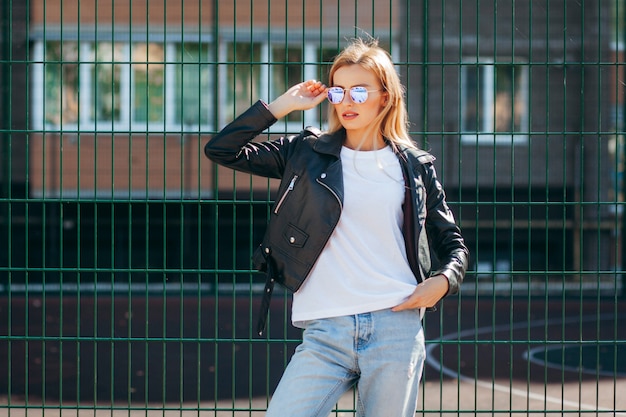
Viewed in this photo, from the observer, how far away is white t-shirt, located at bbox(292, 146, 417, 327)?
3152mm

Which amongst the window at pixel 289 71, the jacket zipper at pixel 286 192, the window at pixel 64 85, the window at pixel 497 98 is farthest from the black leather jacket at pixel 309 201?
the window at pixel 497 98

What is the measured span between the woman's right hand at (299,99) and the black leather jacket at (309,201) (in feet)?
0.14

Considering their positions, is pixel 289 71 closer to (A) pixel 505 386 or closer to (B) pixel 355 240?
(A) pixel 505 386

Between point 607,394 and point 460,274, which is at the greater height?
point 460,274

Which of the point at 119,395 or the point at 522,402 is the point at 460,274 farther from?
the point at 119,395

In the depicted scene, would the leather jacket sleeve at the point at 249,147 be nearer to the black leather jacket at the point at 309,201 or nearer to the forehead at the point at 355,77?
the black leather jacket at the point at 309,201

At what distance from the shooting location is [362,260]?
3.17 m

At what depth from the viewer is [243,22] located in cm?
1495

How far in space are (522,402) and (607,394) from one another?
27.6 inches

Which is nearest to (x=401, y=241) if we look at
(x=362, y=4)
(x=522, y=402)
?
(x=522, y=402)

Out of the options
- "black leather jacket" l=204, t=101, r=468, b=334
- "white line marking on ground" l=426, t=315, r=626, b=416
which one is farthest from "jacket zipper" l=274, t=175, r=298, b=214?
"white line marking on ground" l=426, t=315, r=626, b=416

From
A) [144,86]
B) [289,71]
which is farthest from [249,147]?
[144,86]

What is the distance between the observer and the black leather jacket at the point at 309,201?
10.6 feet

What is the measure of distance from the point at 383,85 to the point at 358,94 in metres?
0.11
